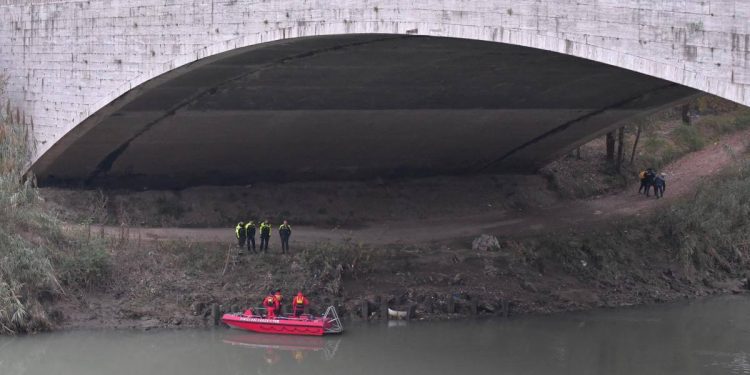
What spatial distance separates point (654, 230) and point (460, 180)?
22.2ft

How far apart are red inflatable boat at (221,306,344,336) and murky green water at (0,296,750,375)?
0.54 feet

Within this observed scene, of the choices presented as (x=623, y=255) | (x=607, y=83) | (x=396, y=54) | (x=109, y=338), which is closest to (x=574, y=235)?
(x=623, y=255)

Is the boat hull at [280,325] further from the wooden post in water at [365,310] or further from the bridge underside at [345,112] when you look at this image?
the bridge underside at [345,112]

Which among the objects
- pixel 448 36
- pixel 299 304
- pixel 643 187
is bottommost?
pixel 299 304

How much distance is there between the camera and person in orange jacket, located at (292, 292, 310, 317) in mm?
22656

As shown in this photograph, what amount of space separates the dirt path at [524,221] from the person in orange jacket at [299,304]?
9.65 ft

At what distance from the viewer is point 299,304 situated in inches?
896

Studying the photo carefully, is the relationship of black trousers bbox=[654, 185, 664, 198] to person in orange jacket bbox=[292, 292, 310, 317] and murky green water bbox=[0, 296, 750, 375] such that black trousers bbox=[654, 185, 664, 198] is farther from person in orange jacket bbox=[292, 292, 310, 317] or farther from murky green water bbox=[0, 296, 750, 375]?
person in orange jacket bbox=[292, 292, 310, 317]

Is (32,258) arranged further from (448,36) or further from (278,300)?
(448,36)

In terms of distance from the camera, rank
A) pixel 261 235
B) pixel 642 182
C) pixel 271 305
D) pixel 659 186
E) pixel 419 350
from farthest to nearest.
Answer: pixel 642 182 < pixel 659 186 < pixel 261 235 < pixel 271 305 < pixel 419 350

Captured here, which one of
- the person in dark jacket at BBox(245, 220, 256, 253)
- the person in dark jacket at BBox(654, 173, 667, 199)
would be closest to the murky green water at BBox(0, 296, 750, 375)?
the person in dark jacket at BBox(245, 220, 256, 253)

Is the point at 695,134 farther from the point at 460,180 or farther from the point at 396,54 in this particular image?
the point at 396,54

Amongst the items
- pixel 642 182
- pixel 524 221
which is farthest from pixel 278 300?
pixel 642 182

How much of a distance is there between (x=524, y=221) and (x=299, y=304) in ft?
33.8
